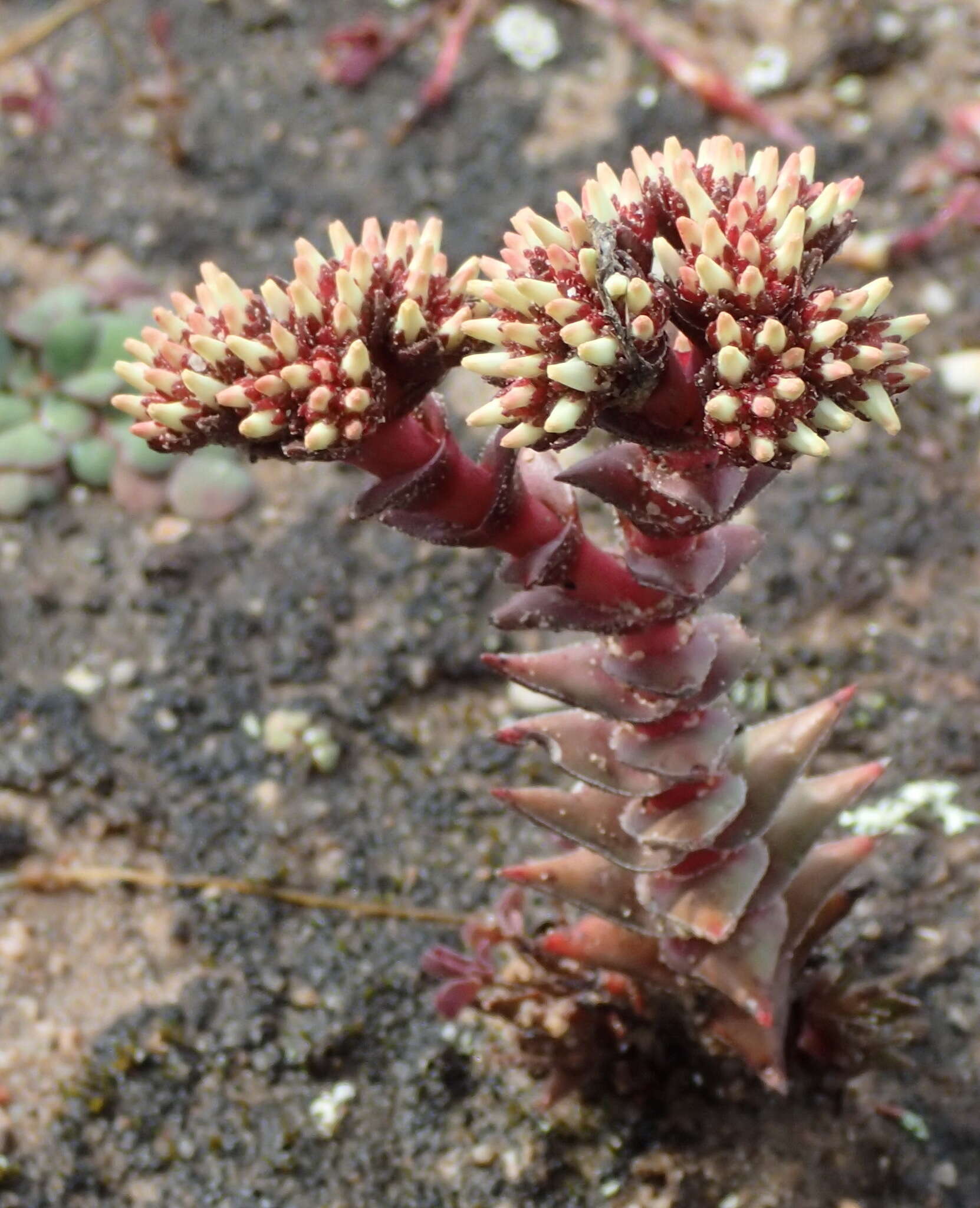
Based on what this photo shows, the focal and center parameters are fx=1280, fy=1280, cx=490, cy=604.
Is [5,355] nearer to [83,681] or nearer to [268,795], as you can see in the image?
[83,681]

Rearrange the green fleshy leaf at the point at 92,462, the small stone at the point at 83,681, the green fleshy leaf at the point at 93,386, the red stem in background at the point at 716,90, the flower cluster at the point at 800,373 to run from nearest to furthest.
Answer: the flower cluster at the point at 800,373
the small stone at the point at 83,681
the green fleshy leaf at the point at 92,462
the green fleshy leaf at the point at 93,386
the red stem in background at the point at 716,90

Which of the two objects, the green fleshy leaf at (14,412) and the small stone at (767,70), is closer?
the green fleshy leaf at (14,412)

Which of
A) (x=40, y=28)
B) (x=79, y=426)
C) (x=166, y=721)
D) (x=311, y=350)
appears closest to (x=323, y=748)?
(x=166, y=721)

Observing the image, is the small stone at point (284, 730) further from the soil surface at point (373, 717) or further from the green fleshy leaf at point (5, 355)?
the green fleshy leaf at point (5, 355)

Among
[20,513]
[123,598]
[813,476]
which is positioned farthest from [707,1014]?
[20,513]

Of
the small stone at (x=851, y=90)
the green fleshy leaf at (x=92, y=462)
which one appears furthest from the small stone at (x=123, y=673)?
the small stone at (x=851, y=90)

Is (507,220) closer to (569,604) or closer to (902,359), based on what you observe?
(569,604)

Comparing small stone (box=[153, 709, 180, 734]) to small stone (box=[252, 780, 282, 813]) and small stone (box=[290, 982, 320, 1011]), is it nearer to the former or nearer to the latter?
small stone (box=[252, 780, 282, 813])

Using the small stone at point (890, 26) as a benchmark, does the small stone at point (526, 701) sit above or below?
below
